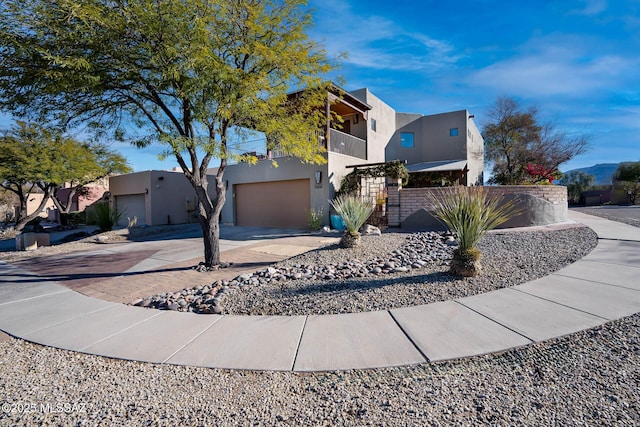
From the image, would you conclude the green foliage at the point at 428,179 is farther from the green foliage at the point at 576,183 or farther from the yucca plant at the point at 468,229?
the green foliage at the point at 576,183

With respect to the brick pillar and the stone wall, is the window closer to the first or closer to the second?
the brick pillar

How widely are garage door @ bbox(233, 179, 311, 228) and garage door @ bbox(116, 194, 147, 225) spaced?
7.81m

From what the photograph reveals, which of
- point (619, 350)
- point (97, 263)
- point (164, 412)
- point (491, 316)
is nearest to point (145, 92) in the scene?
point (97, 263)

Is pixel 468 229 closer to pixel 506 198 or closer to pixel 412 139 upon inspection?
pixel 506 198

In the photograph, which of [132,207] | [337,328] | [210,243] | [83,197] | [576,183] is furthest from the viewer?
[576,183]

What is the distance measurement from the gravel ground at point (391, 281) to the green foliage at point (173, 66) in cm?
270

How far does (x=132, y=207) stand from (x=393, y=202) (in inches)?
712

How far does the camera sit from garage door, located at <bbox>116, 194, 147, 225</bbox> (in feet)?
63.0

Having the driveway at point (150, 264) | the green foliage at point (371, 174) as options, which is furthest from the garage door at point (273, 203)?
the driveway at point (150, 264)

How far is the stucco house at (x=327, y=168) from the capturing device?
13094 millimetres

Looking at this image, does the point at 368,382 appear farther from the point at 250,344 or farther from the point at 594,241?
the point at 594,241

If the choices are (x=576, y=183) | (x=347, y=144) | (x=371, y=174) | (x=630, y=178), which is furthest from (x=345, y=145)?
(x=576, y=183)

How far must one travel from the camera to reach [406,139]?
70.8 feet

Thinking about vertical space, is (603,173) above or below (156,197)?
above
